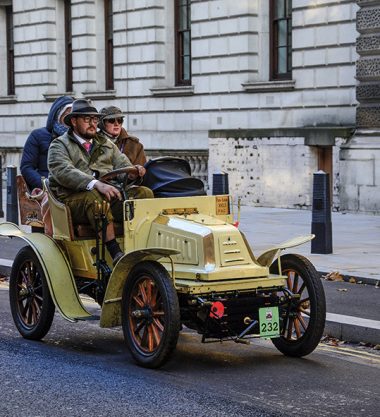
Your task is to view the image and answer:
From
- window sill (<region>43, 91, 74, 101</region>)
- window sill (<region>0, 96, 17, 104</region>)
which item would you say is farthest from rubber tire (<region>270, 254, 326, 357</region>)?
window sill (<region>0, 96, 17, 104</region>)

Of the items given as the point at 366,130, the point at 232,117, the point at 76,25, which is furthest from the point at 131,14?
the point at 366,130

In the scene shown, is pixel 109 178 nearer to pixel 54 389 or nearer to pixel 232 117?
pixel 54 389

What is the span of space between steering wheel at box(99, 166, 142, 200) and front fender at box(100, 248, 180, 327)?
618mm

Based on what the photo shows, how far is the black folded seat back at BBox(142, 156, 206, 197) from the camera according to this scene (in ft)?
29.1

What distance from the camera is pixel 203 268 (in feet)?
26.6

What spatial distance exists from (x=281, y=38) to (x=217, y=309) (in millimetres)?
16476

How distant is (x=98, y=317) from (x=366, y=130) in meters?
12.8

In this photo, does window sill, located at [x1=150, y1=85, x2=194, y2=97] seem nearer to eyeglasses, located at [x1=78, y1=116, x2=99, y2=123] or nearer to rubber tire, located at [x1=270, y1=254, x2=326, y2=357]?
eyeglasses, located at [x1=78, y1=116, x2=99, y2=123]

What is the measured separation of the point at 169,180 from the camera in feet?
29.2

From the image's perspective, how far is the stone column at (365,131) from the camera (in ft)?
67.0

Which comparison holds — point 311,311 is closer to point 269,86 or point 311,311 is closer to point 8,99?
point 269,86

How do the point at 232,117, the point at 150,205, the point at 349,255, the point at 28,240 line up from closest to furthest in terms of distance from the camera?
the point at 150,205 → the point at 28,240 → the point at 349,255 → the point at 232,117

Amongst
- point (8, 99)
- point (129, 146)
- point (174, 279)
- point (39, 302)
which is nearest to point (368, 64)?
point (129, 146)

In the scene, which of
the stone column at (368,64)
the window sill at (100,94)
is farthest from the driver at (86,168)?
the window sill at (100,94)
